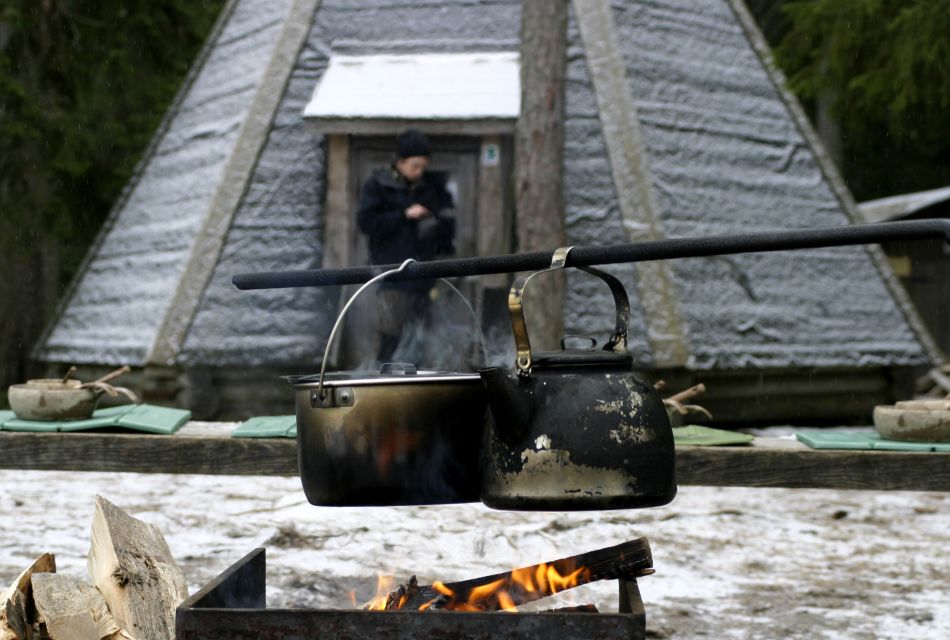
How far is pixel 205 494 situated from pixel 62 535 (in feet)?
4.27

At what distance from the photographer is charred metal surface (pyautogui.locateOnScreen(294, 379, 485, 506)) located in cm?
223

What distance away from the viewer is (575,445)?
6.92 ft

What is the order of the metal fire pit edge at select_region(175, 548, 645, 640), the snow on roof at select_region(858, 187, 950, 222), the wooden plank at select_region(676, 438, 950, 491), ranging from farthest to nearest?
1. the snow on roof at select_region(858, 187, 950, 222)
2. the wooden plank at select_region(676, 438, 950, 491)
3. the metal fire pit edge at select_region(175, 548, 645, 640)

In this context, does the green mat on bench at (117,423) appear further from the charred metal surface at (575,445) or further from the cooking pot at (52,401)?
the charred metal surface at (575,445)

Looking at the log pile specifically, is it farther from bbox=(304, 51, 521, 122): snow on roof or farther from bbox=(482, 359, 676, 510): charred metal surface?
bbox=(304, 51, 521, 122): snow on roof

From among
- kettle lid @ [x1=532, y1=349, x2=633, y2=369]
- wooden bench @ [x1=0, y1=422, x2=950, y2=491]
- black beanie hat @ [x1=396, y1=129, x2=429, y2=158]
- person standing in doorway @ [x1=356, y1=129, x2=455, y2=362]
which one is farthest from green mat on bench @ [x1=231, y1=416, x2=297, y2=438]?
black beanie hat @ [x1=396, y1=129, x2=429, y2=158]

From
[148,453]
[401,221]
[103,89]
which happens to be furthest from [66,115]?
[148,453]

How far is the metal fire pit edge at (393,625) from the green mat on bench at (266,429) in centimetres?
164

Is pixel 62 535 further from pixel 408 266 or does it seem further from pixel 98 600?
pixel 408 266

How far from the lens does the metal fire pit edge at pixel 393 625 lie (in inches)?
81.8

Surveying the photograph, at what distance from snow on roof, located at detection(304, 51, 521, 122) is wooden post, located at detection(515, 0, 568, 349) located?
313 millimetres

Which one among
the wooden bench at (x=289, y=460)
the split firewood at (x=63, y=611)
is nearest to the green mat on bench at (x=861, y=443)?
the wooden bench at (x=289, y=460)

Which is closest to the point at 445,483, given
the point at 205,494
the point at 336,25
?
the point at 205,494

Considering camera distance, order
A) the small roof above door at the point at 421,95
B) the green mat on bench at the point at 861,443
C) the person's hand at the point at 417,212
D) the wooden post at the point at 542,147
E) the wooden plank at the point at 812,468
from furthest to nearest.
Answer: the small roof above door at the point at 421,95
the wooden post at the point at 542,147
the person's hand at the point at 417,212
the green mat on bench at the point at 861,443
the wooden plank at the point at 812,468
